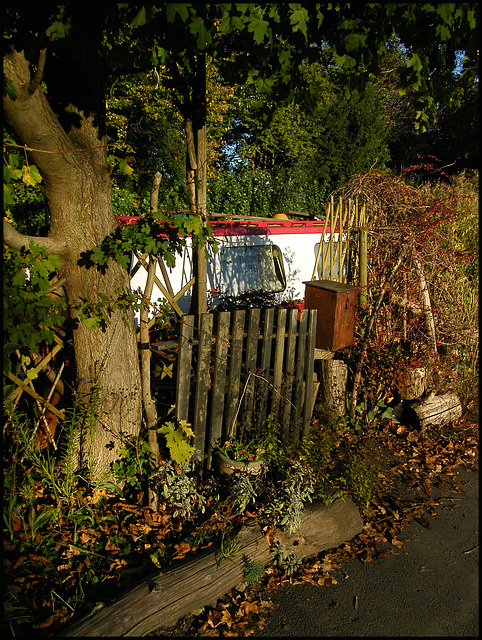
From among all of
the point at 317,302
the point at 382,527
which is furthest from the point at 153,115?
the point at 382,527

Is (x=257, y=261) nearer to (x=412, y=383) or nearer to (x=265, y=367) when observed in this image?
(x=412, y=383)

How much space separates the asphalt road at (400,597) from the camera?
2.82 metres

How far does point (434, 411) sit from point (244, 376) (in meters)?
2.52

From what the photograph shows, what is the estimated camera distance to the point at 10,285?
10.3ft

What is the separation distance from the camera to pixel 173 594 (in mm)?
2752

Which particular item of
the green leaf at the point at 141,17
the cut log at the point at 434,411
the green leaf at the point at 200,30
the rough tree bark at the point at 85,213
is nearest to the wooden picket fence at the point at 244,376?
the rough tree bark at the point at 85,213

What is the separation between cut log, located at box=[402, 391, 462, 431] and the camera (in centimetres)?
532

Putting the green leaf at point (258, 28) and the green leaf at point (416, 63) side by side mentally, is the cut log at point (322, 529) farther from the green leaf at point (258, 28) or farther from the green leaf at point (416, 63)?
the green leaf at point (416, 63)

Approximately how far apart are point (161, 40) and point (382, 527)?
4291 mm

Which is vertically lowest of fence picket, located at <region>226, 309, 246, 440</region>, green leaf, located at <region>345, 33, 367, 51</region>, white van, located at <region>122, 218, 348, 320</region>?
fence picket, located at <region>226, 309, 246, 440</region>

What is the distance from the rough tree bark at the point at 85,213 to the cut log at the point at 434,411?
3.25 meters

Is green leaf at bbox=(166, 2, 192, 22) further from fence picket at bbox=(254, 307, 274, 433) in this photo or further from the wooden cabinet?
the wooden cabinet

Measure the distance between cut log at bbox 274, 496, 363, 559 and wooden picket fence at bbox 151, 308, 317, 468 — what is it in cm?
94

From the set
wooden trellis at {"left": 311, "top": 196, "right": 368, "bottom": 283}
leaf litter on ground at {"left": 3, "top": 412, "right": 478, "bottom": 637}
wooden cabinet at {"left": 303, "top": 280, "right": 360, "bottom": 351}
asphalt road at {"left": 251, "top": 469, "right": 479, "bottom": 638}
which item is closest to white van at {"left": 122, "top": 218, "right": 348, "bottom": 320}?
wooden trellis at {"left": 311, "top": 196, "right": 368, "bottom": 283}
